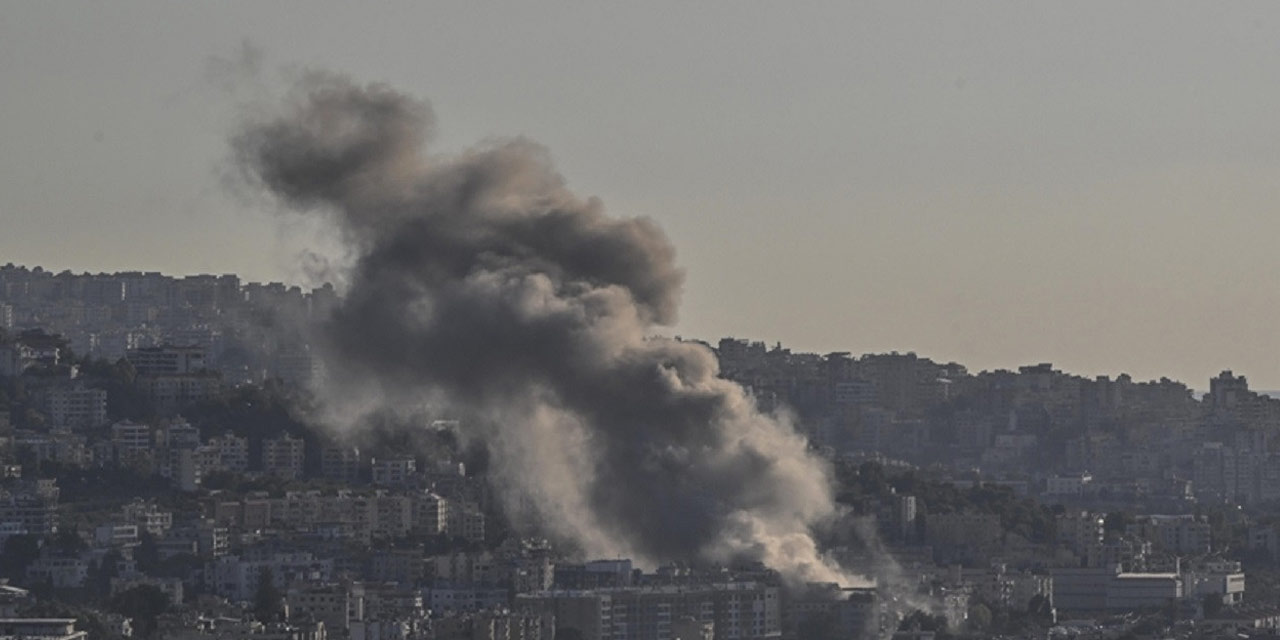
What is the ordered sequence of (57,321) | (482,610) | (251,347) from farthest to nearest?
(57,321) < (251,347) < (482,610)

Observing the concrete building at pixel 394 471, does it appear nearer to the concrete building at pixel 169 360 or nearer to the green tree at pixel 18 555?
the concrete building at pixel 169 360

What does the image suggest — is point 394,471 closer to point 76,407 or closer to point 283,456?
point 283,456

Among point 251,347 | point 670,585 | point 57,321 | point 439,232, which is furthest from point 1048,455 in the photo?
point 670,585

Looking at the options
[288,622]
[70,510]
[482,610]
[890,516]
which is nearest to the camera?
[288,622]

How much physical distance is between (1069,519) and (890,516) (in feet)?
14.5

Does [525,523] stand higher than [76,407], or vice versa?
[76,407]

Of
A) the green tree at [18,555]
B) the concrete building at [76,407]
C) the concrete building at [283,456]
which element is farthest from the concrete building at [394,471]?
the green tree at [18,555]

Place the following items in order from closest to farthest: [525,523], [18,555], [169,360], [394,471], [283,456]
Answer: [18,555], [525,523], [394,471], [283,456], [169,360]

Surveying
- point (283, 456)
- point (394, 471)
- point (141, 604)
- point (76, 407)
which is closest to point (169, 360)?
point (76, 407)

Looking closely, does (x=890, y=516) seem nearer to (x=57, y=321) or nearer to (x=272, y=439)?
(x=272, y=439)

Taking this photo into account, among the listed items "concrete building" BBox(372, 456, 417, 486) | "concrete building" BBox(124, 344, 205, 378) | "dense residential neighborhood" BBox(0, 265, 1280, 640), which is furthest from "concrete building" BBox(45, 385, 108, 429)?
"concrete building" BBox(372, 456, 417, 486)

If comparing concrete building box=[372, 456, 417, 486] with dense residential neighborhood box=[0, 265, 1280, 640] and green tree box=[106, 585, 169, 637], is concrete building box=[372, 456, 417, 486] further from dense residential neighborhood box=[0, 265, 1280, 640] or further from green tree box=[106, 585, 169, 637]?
green tree box=[106, 585, 169, 637]

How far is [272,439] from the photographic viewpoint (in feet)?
279

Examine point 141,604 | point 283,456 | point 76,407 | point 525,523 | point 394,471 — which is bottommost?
point 141,604
